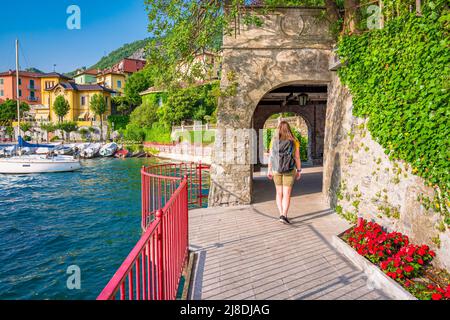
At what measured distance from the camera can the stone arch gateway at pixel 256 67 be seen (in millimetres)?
8094

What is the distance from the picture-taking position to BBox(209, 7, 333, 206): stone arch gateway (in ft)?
26.6

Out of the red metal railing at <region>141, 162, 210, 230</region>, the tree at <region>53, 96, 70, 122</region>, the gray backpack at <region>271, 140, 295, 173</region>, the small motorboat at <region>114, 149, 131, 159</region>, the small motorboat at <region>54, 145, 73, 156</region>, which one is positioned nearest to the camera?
the gray backpack at <region>271, 140, 295, 173</region>

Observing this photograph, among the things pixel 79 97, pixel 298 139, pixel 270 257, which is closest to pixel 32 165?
pixel 298 139

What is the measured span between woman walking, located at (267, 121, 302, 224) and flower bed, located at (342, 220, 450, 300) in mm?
1615

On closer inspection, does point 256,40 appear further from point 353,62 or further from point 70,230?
point 70,230

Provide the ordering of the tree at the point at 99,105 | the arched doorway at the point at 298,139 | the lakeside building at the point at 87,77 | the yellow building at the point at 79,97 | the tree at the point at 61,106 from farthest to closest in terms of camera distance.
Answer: the lakeside building at the point at 87,77, the yellow building at the point at 79,97, the tree at the point at 61,106, the tree at the point at 99,105, the arched doorway at the point at 298,139

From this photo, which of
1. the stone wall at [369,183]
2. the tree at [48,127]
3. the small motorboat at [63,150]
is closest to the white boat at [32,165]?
the small motorboat at [63,150]

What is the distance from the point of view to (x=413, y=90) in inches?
187

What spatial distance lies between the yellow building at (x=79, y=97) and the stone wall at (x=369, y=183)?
62.6m

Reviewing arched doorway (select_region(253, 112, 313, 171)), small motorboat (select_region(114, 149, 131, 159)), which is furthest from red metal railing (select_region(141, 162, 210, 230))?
small motorboat (select_region(114, 149, 131, 159))

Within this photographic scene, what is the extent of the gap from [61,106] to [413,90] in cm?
6517

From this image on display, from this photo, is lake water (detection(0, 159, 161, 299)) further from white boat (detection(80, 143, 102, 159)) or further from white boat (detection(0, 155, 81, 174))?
white boat (detection(80, 143, 102, 159))

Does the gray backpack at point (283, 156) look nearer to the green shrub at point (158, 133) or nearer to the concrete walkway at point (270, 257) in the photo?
the concrete walkway at point (270, 257)

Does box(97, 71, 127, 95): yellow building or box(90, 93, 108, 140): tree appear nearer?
box(90, 93, 108, 140): tree
